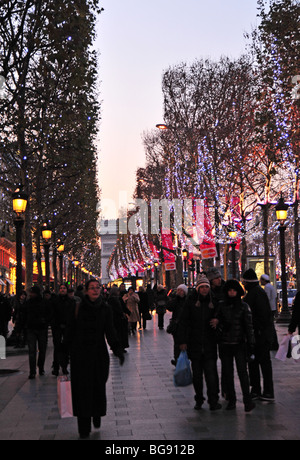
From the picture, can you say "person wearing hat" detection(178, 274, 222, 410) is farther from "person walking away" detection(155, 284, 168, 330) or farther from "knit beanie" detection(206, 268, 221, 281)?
"person walking away" detection(155, 284, 168, 330)

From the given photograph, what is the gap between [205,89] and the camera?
42219 mm

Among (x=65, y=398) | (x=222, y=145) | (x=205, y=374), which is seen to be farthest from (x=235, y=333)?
(x=222, y=145)

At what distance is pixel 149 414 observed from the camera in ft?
30.7

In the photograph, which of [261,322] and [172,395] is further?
[172,395]

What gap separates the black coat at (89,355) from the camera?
793 centimetres

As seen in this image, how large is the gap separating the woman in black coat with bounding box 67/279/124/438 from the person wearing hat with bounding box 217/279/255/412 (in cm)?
187

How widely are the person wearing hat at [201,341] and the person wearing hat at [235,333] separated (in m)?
0.16

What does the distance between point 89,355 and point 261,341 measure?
3.08 metres

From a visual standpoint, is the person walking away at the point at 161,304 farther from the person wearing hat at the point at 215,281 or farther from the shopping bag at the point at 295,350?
the person wearing hat at the point at 215,281

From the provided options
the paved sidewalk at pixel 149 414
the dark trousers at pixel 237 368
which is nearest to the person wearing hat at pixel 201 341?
the dark trousers at pixel 237 368

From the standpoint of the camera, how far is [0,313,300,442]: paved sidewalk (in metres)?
7.91
